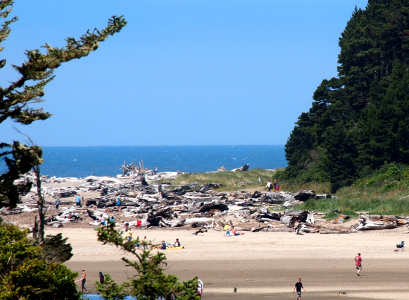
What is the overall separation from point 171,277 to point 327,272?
1171 centimetres

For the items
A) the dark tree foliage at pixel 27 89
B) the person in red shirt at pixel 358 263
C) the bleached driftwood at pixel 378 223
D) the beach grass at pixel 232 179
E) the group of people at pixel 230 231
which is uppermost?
the dark tree foliage at pixel 27 89

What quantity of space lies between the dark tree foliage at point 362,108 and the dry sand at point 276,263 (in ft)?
44.6

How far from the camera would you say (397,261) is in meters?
19.8

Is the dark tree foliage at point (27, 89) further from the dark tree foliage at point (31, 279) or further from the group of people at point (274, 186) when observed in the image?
the group of people at point (274, 186)

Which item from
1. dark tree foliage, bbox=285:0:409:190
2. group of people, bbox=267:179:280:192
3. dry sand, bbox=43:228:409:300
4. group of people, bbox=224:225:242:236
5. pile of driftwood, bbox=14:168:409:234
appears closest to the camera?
dry sand, bbox=43:228:409:300

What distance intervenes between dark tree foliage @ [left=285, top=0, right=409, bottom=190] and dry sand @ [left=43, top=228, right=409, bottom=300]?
536 inches

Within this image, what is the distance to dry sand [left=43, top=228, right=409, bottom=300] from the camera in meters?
16.8

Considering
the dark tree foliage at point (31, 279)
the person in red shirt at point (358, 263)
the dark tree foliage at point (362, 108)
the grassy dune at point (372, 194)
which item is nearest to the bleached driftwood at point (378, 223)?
the grassy dune at point (372, 194)

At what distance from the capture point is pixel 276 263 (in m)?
20.3

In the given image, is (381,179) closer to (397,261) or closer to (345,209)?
(345,209)

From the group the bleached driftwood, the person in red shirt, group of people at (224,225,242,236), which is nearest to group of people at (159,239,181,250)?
group of people at (224,225,242,236)

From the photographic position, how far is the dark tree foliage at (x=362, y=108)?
3734 cm

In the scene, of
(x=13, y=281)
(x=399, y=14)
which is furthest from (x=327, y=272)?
(x=399, y=14)

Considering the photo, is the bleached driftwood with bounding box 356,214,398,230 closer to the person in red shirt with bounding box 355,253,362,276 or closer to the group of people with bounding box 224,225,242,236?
the group of people with bounding box 224,225,242,236
